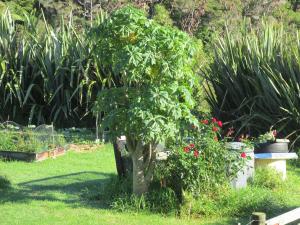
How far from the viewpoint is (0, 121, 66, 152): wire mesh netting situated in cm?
1209

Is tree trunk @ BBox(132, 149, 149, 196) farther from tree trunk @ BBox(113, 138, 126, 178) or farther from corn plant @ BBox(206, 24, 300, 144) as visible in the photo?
corn plant @ BBox(206, 24, 300, 144)

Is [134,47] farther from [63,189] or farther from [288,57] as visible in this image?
[288,57]

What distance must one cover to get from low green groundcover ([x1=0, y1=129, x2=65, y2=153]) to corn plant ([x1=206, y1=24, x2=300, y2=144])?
3.91m

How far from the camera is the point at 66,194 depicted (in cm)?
900

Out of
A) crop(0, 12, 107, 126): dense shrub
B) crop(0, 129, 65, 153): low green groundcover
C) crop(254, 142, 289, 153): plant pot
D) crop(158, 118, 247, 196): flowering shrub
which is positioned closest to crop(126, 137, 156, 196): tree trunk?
crop(158, 118, 247, 196): flowering shrub

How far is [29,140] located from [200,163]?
17.5 ft

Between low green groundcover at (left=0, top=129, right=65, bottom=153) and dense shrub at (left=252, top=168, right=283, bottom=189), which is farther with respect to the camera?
low green groundcover at (left=0, top=129, right=65, bottom=153)

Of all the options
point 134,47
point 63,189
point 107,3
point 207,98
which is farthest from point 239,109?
point 107,3

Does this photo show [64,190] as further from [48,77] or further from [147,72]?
[48,77]

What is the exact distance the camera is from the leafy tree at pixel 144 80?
294 inches

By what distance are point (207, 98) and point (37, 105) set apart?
4.34 meters

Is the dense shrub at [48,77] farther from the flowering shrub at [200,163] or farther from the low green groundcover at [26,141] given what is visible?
the flowering shrub at [200,163]

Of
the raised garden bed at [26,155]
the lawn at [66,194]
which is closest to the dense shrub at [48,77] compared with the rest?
the lawn at [66,194]

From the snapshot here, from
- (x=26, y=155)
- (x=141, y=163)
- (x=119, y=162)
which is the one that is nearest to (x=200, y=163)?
(x=141, y=163)
